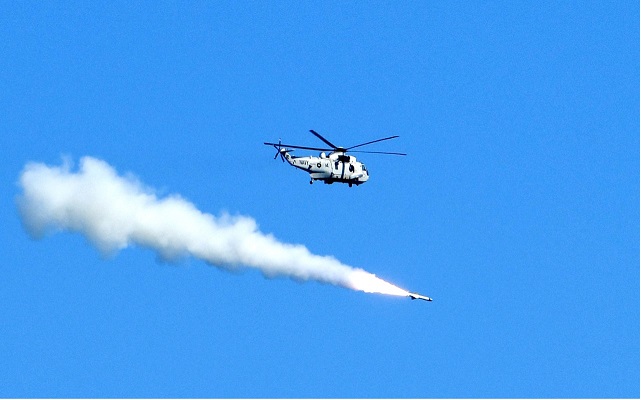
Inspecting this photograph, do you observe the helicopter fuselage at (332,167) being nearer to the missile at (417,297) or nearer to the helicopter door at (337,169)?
the helicopter door at (337,169)

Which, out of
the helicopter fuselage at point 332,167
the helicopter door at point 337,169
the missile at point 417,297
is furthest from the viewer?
the helicopter door at point 337,169

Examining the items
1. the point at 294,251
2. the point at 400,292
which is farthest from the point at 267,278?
the point at 400,292

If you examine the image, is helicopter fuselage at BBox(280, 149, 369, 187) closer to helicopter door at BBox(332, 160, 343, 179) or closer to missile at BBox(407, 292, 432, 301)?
helicopter door at BBox(332, 160, 343, 179)

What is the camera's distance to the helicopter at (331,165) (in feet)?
334

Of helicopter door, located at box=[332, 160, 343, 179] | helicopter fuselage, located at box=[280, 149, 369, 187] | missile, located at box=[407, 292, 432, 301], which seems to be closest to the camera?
missile, located at box=[407, 292, 432, 301]

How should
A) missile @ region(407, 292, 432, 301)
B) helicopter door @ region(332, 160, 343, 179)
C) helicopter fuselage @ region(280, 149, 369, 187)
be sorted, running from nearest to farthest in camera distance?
1. missile @ region(407, 292, 432, 301)
2. helicopter fuselage @ region(280, 149, 369, 187)
3. helicopter door @ region(332, 160, 343, 179)

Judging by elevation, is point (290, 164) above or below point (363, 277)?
above

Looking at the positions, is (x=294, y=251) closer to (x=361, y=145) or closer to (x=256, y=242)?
(x=256, y=242)

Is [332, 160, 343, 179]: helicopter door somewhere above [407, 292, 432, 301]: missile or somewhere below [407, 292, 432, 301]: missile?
above

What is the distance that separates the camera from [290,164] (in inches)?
4006

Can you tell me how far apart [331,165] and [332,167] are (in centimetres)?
15

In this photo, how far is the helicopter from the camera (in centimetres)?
10169

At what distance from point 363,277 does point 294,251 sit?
488cm

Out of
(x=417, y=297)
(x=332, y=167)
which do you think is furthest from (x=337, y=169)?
(x=417, y=297)
